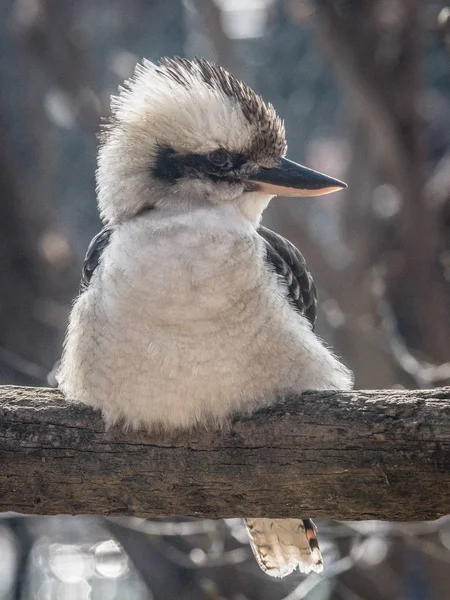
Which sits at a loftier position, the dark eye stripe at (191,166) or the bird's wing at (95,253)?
the dark eye stripe at (191,166)

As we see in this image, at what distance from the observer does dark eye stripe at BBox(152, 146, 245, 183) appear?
2.39 meters

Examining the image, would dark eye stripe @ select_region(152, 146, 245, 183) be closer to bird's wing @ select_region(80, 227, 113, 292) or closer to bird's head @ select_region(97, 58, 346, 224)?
bird's head @ select_region(97, 58, 346, 224)

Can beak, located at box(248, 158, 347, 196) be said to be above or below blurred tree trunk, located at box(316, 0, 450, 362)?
below

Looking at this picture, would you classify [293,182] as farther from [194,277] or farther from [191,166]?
[194,277]

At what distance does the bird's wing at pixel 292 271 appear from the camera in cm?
248

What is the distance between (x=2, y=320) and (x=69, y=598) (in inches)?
50.5

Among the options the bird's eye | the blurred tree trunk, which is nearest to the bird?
the bird's eye

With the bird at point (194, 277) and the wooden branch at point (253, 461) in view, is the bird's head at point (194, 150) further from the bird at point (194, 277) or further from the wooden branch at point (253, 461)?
the wooden branch at point (253, 461)

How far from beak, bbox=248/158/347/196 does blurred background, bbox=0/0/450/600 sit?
3.18 feet

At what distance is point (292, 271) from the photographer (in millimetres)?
2566

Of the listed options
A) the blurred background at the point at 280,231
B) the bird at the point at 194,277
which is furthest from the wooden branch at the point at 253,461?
the blurred background at the point at 280,231

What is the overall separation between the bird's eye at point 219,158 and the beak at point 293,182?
80mm

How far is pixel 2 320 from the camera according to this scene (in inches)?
191

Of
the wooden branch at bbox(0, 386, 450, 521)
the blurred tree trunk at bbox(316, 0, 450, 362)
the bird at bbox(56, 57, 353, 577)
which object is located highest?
the blurred tree trunk at bbox(316, 0, 450, 362)
